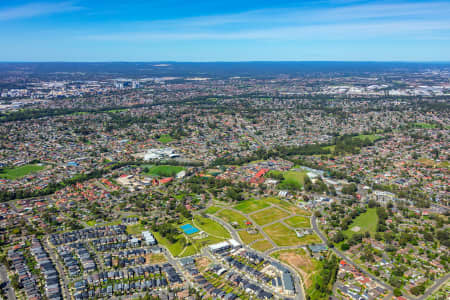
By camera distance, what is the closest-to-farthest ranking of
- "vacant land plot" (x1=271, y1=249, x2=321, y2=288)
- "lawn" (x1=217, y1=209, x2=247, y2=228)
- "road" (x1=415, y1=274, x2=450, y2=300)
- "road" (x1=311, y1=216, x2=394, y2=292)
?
1. "road" (x1=415, y1=274, x2=450, y2=300)
2. "road" (x1=311, y1=216, x2=394, y2=292)
3. "vacant land plot" (x1=271, y1=249, x2=321, y2=288)
4. "lawn" (x1=217, y1=209, x2=247, y2=228)

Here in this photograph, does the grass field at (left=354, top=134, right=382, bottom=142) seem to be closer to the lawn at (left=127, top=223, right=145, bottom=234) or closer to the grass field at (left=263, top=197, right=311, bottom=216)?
the grass field at (left=263, top=197, right=311, bottom=216)

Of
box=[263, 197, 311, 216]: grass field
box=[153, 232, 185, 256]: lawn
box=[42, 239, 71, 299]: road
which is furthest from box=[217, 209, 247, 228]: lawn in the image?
box=[42, 239, 71, 299]: road

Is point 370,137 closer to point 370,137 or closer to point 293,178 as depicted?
point 370,137

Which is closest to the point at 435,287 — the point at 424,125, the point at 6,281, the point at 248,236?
the point at 248,236

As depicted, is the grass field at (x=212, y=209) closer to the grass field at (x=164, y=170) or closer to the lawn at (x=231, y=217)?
the lawn at (x=231, y=217)

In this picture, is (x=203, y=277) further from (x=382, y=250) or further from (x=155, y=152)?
(x=155, y=152)
